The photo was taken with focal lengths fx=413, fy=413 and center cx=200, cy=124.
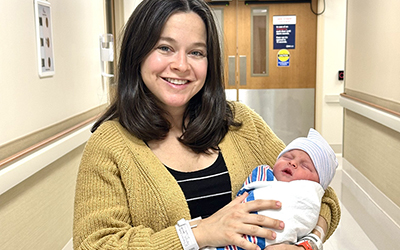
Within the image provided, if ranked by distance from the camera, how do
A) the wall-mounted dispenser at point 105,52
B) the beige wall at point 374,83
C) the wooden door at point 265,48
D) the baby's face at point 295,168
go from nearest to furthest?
1. the baby's face at point 295,168
2. the beige wall at point 374,83
3. the wall-mounted dispenser at point 105,52
4. the wooden door at point 265,48

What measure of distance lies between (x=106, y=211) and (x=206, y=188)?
377 millimetres

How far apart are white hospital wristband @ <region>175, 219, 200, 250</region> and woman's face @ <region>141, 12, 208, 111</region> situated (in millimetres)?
432

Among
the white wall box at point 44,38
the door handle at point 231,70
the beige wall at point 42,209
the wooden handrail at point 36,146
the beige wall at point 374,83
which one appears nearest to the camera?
the wooden handrail at point 36,146

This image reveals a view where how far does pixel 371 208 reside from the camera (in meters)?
3.74

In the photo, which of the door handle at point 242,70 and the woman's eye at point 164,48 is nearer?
the woman's eye at point 164,48

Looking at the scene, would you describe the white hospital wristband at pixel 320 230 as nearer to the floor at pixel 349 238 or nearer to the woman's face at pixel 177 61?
the woman's face at pixel 177 61

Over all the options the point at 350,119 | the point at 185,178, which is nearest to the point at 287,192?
the point at 185,178

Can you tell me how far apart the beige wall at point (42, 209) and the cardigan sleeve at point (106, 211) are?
3.30 ft

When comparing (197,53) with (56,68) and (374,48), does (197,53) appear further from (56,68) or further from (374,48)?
(374,48)

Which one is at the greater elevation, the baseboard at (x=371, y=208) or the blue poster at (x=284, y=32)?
the blue poster at (x=284, y=32)

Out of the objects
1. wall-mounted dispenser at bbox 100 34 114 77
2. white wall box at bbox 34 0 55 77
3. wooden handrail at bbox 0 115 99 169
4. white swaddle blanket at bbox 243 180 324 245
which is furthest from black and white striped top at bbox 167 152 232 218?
wall-mounted dispenser at bbox 100 34 114 77

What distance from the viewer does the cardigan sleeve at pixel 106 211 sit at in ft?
4.23

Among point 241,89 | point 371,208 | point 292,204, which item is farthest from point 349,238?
point 241,89

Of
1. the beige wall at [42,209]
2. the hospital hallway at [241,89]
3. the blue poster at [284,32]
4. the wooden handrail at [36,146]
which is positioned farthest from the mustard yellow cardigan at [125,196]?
the blue poster at [284,32]
